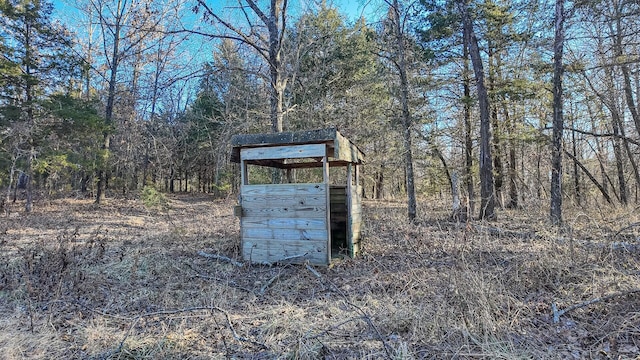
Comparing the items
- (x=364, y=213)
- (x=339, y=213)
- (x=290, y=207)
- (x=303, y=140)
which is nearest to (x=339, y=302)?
(x=290, y=207)

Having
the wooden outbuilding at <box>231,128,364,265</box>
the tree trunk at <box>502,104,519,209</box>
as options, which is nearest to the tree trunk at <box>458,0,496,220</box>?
the tree trunk at <box>502,104,519,209</box>

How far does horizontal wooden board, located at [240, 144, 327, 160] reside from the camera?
215 inches

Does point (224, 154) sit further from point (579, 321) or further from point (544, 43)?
point (579, 321)

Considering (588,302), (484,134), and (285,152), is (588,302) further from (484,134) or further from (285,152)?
(484,134)

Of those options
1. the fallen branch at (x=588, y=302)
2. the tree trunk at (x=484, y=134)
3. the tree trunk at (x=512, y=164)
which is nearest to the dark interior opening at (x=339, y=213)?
the fallen branch at (x=588, y=302)

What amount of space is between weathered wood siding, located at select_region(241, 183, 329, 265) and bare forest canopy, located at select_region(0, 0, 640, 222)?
321 cm

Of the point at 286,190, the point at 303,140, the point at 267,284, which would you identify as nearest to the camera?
the point at 267,284

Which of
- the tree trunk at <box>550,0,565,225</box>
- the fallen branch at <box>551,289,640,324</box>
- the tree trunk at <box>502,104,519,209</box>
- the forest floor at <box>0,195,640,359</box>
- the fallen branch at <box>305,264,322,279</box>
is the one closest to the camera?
the forest floor at <box>0,195,640,359</box>

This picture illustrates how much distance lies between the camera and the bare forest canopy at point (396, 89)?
27.9 feet

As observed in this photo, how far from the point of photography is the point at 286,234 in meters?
5.59

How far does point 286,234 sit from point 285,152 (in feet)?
4.49

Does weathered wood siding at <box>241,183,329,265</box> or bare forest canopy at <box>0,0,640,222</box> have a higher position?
bare forest canopy at <box>0,0,640,222</box>

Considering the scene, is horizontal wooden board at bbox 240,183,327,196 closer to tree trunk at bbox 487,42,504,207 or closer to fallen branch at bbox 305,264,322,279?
fallen branch at bbox 305,264,322,279

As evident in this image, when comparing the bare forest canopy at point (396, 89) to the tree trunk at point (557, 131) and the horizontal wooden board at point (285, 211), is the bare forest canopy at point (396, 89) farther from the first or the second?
the horizontal wooden board at point (285, 211)
